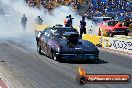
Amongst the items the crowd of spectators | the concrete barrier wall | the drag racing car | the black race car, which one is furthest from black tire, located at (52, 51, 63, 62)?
the crowd of spectators

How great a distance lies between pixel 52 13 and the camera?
2144 inches

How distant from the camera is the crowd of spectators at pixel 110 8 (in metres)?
51.1

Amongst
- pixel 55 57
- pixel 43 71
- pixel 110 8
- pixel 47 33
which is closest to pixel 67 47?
pixel 55 57

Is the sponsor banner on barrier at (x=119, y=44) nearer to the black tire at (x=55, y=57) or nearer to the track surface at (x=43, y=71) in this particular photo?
the track surface at (x=43, y=71)

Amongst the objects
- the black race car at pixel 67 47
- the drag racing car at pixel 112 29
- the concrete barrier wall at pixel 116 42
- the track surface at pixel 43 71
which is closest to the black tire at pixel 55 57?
the black race car at pixel 67 47

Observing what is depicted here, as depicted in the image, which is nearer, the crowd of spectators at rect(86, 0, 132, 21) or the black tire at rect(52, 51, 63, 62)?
the black tire at rect(52, 51, 63, 62)

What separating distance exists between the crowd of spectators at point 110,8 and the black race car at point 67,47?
3346cm

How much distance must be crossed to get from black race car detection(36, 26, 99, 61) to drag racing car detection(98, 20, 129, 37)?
15.5 metres

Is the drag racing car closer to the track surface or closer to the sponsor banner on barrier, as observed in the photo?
the sponsor banner on barrier

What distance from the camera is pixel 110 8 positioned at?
175 feet

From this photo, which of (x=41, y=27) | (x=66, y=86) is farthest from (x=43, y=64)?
(x=41, y=27)

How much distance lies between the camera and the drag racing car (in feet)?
106

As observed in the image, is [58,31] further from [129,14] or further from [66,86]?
[129,14]

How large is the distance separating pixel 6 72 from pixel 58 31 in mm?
5129
